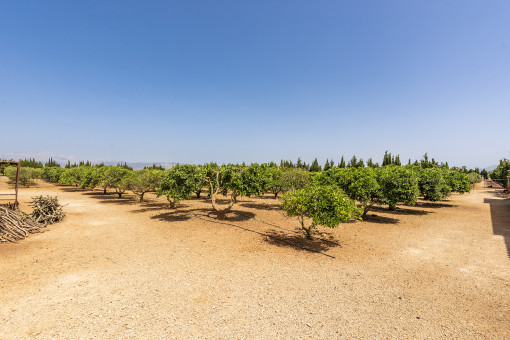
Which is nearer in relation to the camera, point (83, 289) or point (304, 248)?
point (83, 289)

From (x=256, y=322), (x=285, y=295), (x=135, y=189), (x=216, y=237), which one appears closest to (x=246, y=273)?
(x=285, y=295)

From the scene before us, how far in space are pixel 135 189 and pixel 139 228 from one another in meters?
14.4

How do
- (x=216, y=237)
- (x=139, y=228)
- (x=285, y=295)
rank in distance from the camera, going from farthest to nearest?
(x=139, y=228) → (x=216, y=237) → (x=285, y=295)

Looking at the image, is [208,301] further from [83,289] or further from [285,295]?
[83,289]

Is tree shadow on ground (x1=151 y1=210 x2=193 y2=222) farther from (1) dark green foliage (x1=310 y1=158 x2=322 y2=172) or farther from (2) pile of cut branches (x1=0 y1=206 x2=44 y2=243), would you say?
(1) dark green foliage (x1=310 y1=158 x2=322 y2=172)

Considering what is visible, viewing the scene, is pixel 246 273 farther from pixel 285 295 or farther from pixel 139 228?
pixel 139 228

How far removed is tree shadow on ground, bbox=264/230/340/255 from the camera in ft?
46.4

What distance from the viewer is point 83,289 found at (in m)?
8.72

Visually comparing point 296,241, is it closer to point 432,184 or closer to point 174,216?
point 174,216

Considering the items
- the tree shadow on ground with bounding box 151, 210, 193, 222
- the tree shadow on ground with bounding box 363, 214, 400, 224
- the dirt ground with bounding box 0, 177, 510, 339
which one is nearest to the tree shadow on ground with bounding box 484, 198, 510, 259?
the dirt ground with bounding box 0, 177, 510, 339

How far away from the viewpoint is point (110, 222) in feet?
65.9

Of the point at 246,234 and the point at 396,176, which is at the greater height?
the point at 396,176

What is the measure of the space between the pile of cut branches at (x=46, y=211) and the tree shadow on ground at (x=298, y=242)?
1821 centimetres

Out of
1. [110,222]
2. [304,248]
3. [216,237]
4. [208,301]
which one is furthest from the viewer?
[110,222]
